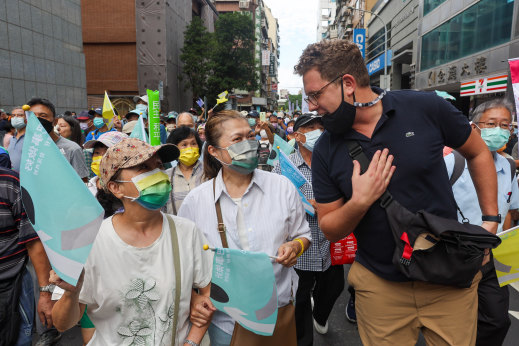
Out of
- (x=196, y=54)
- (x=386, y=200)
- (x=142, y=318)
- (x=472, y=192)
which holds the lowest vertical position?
(x=142, y=318)

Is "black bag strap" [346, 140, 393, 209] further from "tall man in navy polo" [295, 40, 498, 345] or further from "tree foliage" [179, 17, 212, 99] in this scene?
"tree foliage" [179, 17, 212, 99]

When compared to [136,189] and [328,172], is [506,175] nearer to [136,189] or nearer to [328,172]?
[328,172]

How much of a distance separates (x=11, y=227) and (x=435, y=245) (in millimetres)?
2405

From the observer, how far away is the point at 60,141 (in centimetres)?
462

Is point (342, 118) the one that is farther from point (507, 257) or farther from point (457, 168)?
point (507, 257)

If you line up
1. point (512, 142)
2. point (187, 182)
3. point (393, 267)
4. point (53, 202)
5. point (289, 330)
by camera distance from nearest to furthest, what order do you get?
point (53, 202) < point (393, 267) < point (289, 330) < point (187, 182) < point (512, 142)

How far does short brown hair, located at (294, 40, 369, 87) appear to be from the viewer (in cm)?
200

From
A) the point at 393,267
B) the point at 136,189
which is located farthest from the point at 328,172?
the point at 136,189

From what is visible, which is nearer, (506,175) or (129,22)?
(506,175)

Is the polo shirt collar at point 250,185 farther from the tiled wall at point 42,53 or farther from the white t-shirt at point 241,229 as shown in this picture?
the tiled wall at point 42,53

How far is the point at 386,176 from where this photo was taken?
1827 millimetres

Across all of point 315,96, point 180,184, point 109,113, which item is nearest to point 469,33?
point 109,113

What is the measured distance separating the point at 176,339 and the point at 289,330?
0.78m

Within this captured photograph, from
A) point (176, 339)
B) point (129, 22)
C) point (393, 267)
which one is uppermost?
point (129, 22)
